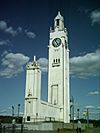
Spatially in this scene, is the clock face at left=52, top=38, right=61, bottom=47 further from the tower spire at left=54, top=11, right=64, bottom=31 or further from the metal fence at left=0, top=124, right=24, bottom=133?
the metal fence at left=0, top=124, right=24, bottom=133

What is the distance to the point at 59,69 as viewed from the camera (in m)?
60.2

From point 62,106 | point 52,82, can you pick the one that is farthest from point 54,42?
point 62,106

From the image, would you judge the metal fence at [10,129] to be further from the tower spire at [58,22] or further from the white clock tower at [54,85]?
the tower spire at [58,22]

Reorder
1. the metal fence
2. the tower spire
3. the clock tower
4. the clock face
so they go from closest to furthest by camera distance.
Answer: the metal fence
the clock tower
the clock face
the tower spire

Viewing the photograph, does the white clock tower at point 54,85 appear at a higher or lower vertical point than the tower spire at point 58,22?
lower

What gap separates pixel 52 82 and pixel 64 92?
12.3ft

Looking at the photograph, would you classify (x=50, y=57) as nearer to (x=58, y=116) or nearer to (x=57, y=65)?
(x=57, y=65)

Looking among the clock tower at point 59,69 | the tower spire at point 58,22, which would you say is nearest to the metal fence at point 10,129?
the clock tower at point 59,69

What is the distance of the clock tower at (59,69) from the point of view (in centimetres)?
5778

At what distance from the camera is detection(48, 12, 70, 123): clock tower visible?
57781 mm

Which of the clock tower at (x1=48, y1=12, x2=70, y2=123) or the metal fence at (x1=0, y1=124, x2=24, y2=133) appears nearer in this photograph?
the metal fence at (x1=0, y1=124, x2=24, y2=133)

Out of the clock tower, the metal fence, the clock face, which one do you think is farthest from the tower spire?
the metal fence

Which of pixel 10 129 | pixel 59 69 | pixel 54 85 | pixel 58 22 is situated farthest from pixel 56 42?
pixel 10 129

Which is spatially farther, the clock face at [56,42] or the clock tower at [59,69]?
the clock face at [56,42]
